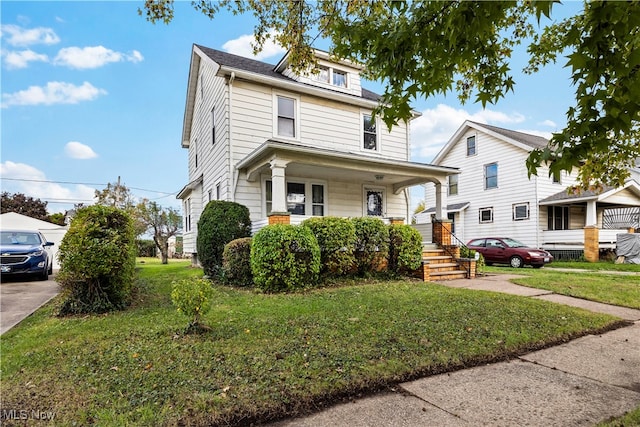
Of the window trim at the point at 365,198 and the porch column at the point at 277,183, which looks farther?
the window trim at the point at 365,198

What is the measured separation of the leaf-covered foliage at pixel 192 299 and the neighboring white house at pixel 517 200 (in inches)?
696

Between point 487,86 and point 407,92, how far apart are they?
3.24ft

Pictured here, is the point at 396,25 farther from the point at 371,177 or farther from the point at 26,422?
the point at 371,177

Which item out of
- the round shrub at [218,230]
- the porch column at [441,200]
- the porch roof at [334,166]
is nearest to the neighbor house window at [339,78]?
the porch roof at [334,166]

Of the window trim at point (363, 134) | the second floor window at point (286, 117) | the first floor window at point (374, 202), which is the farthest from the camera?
the window trim at point (363, 134)

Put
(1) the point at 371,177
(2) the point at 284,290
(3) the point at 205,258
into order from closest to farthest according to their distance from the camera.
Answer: (2) the point at 284,290
(3) the point at 205,258
(1) the point at 371,177

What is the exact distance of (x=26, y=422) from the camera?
2357 mm

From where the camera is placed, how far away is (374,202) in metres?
13.4

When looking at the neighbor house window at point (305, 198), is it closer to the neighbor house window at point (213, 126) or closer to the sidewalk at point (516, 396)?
the neighbor house window at point (213, 126)

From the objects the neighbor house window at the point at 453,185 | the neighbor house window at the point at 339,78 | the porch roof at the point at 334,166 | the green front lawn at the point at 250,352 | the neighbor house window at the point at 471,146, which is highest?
the neighbor house window at the point at 339,78

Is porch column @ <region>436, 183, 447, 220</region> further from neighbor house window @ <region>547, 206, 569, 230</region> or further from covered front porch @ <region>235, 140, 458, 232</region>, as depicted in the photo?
neighbor house window @ <region>547, 206, 569, 230</region>

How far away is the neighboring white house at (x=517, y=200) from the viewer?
1805 centimetres

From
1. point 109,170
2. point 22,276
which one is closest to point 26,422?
point 22,276

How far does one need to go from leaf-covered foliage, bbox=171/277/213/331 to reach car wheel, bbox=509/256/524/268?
15.5 metres
